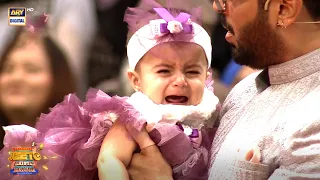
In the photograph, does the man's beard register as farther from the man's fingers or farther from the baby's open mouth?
the man's fingers

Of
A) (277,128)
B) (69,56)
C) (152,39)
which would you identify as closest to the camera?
(277,128)

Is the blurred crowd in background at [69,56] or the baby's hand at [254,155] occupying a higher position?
the blurred crowd in background at [69,56]

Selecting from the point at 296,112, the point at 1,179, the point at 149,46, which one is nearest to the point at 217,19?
the point at 149,46

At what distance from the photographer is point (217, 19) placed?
4.69ft

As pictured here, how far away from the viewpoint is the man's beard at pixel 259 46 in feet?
4.00

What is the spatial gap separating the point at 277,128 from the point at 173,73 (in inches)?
14.0

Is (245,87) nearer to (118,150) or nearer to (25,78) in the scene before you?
(118,150)

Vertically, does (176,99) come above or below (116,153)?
above

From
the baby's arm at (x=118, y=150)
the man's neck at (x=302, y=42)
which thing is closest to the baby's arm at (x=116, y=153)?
the baby's arm at (x=118, y=150)

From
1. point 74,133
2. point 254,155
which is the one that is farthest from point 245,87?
point 74,133

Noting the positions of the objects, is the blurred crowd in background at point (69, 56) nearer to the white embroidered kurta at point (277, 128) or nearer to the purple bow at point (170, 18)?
the purple bow at point (170, 18)

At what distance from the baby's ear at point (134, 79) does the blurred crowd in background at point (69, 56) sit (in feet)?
0.08

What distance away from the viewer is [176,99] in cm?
136

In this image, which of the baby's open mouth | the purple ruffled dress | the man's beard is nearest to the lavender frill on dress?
the purple ruffled dress
